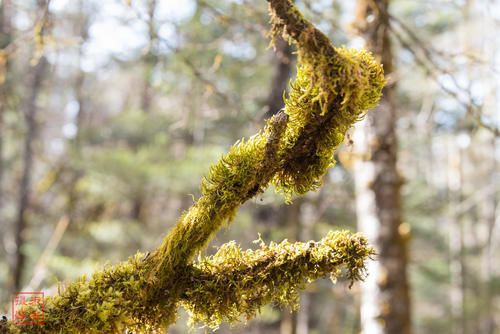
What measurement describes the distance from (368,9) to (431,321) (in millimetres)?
15768

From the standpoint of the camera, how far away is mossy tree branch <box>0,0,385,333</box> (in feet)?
3.12

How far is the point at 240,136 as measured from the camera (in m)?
8.12

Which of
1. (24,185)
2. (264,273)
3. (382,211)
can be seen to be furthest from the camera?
(24,185)

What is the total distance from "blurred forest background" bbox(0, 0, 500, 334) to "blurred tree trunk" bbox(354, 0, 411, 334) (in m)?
0.01

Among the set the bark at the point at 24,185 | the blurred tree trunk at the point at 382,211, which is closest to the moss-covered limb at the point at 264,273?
the blurred tree trunk at the point at 382,211

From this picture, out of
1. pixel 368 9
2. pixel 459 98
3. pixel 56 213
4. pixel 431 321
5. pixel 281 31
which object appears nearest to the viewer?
pixel 281 31

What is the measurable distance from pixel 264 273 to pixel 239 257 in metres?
0.09

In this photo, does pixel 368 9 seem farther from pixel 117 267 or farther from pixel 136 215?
pixel 136 215

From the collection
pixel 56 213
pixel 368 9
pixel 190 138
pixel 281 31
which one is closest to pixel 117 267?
pixel 281 31

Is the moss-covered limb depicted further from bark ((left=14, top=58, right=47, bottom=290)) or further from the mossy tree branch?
bark ((left=14, top=58, right=47, bottom=290))

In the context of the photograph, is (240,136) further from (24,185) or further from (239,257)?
(239,257)

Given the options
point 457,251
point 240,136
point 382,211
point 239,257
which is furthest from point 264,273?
point 457,251

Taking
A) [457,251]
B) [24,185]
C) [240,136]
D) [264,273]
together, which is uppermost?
[240,136]

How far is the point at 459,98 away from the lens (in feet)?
6.46
